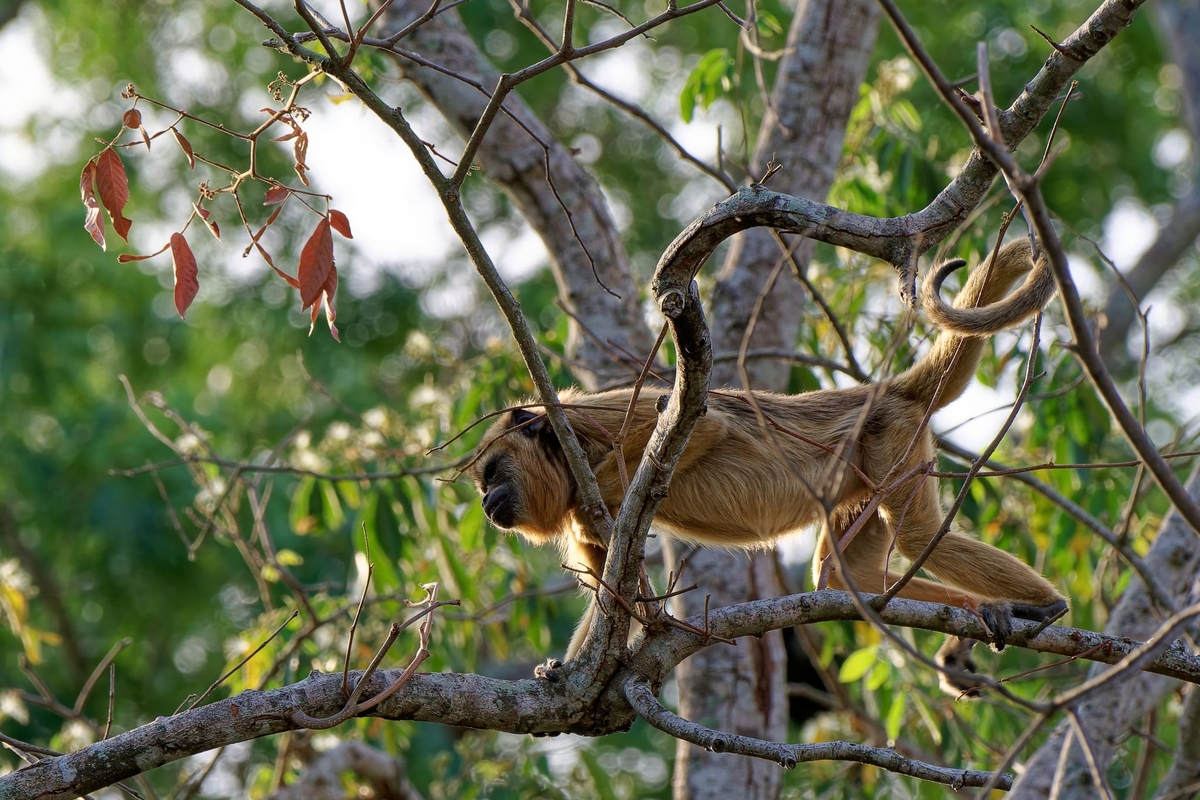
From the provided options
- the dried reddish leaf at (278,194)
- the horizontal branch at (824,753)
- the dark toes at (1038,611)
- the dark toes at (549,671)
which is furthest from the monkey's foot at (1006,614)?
the dried reddish leaf at (278,194)

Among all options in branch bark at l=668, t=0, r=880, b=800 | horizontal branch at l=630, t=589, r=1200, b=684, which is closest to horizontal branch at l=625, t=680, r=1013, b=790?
horizontal branch at l=630, t=589, r=1200, b=684

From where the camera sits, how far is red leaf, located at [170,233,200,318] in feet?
10.1

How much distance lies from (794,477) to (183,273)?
2263mm

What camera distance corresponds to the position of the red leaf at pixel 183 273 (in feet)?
10.1

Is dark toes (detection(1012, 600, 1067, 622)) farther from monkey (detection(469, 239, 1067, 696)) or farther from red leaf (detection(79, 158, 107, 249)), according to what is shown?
red leaf (detection(79, 158, 107, 249))

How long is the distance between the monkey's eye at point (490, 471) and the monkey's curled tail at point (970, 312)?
1.70 meters

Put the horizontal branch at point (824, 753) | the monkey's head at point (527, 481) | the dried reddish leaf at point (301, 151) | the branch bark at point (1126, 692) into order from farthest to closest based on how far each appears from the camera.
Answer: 1. the branch bark at point (1126, 692)
2. the monkey's head at point (527, 481)
3. the dried reddish leaf at point (301, 151)
4. the horizontal branch at point (824, 753)

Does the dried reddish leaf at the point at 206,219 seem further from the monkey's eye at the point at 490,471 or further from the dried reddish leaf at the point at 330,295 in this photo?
the monkey's eye at the point at 490,471

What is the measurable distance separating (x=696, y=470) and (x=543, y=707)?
141 cm

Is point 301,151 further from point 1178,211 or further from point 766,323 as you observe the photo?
point 1178,211

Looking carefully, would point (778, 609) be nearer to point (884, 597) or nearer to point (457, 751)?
point (884, 597)

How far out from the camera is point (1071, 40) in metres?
2.77

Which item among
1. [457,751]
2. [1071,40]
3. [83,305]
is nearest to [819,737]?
[457,751]

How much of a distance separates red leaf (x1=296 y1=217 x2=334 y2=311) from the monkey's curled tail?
161 cm
